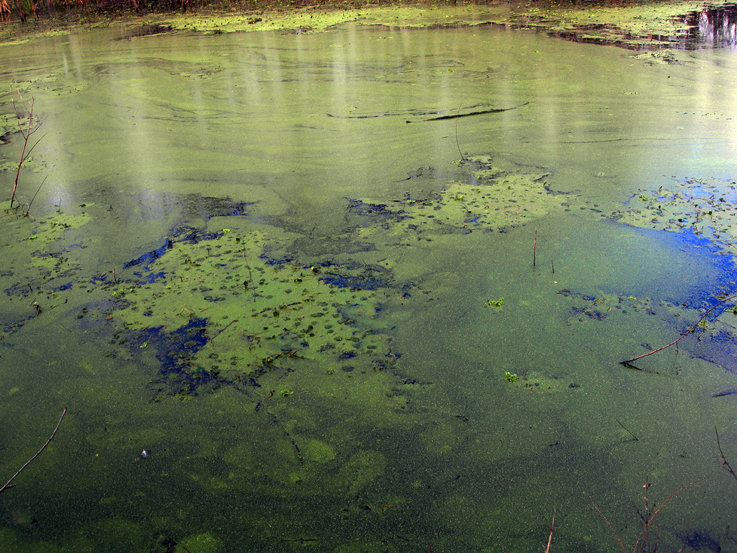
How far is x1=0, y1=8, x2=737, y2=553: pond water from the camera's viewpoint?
1298 mm

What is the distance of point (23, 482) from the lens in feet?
4.59

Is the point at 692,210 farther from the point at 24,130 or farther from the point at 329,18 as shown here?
the point at 329,18

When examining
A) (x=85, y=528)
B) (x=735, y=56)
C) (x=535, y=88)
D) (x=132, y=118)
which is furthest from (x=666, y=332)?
(x=735, y=56)

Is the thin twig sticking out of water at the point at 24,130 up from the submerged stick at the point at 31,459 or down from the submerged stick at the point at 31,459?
up

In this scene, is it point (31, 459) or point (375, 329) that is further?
point (375, 329)

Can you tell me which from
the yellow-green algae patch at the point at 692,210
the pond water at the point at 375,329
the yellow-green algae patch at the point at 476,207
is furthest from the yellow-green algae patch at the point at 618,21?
the yellow-green algae patch at the point at 476,207

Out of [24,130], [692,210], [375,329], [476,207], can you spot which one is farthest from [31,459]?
[24,130]

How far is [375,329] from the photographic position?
6.06 feet

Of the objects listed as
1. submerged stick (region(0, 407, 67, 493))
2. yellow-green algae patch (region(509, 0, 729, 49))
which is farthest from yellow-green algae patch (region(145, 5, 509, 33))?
submerged stick (region(0, 407, 67, 493))

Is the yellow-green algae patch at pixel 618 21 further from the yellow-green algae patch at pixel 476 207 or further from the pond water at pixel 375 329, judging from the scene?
A: the yellow-green algae patch at pixel 476 207

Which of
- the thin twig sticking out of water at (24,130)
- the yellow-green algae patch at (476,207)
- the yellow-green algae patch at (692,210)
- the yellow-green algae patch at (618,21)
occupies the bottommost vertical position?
the yellow-green algae patch at (692,210)

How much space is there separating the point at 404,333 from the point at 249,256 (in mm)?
796

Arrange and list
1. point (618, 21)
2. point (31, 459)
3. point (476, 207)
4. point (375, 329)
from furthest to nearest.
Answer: point (618, 21) < point (476, 207) < point (375, 329) < point (31, 459)

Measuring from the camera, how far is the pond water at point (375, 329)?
4.26ft
